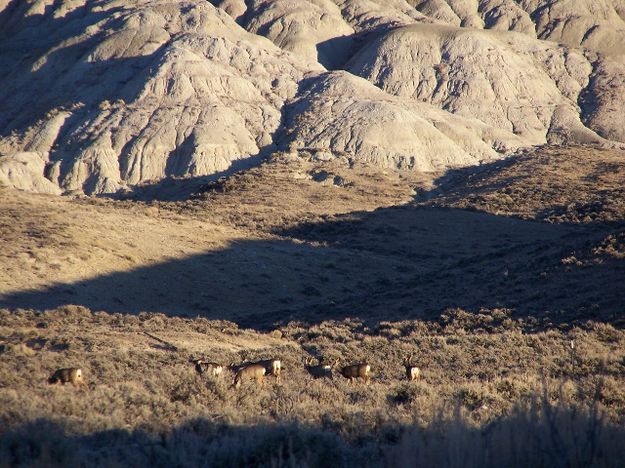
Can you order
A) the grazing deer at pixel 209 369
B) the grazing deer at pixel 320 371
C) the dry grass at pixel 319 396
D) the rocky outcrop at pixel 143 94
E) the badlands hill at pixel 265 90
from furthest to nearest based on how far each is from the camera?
the badlands hill at pixel 265 90 < the rocky outcrop at pixel 143 94 < the grazing deer at pixel 320 371 < the grazing deer at pixel 209 369 < the dry grass at pixel 319 396

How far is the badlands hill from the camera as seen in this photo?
260 feet

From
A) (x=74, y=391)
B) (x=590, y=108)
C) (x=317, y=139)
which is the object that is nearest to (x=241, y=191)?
(x=317, y=139)

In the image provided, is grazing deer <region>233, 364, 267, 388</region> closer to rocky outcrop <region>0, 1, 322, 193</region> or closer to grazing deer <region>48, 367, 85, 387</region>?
grazing deer <region>48, 367, 85, 387</region>

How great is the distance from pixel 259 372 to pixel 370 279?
2594 cm

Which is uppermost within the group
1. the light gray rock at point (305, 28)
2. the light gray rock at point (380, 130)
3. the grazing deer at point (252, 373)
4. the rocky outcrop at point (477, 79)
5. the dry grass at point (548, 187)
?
the light gray rock at point (305, 28)

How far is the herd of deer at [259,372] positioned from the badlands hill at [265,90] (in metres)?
62.8

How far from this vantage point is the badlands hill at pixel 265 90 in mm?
79125

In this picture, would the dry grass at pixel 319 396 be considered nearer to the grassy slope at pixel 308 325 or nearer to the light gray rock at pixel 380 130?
the grassy slope at pixel 308 325

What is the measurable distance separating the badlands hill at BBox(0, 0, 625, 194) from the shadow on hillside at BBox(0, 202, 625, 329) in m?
34.1

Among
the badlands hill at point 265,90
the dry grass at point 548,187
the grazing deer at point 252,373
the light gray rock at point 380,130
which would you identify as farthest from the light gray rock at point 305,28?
the grazing deer at point 252,373

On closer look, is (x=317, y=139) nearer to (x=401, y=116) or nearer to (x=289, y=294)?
(x=401, y=116)

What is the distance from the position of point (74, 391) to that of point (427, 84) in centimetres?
10381

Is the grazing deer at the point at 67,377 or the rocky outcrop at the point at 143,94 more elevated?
the rocky outcrop at the point at 143,94

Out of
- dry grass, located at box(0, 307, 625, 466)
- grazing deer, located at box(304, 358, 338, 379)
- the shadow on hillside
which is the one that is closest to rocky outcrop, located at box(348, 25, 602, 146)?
the shadow on hillside
